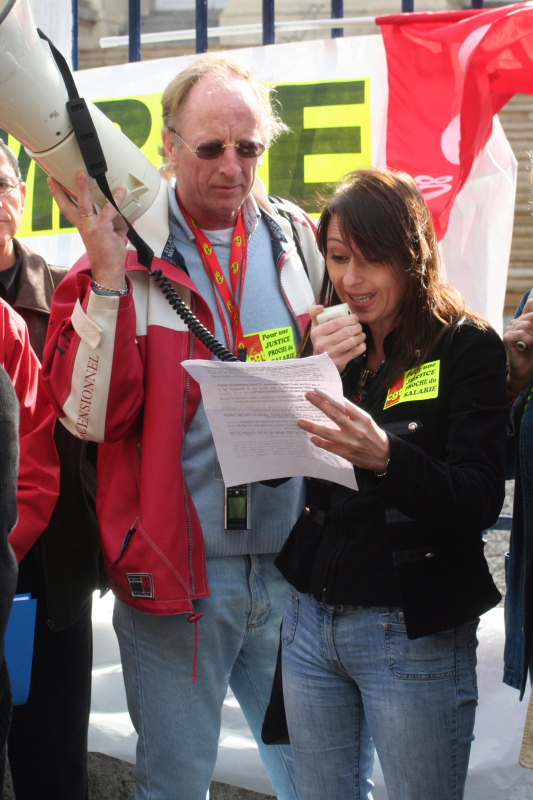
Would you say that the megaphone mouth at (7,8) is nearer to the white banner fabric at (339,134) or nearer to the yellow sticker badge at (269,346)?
the yellow sticker badge at (269,346)

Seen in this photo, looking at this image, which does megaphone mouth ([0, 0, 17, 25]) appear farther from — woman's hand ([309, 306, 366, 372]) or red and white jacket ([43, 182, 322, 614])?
woman's hand ([309, 306, 366, 372])

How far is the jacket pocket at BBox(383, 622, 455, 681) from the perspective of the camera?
1.53 meters

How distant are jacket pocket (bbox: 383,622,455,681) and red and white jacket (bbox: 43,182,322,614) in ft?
1.89

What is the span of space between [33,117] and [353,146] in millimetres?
1785

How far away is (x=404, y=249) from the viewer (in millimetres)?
1654

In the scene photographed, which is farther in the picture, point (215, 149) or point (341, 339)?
point (215, 149)

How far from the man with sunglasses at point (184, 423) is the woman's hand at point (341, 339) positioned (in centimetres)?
43

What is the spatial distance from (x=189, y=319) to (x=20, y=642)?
0.81m

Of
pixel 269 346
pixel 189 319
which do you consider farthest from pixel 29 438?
pixel 269 346

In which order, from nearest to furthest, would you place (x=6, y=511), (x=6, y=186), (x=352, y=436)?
1. (x=6, y=511)
2. (x=352, y=436)
3. (x=6, y=186)

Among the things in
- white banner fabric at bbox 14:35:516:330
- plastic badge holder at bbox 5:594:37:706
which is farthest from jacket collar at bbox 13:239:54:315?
white banner fabric at bbox 14:35:516:330

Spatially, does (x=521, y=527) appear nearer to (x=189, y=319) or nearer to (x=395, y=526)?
(x=395, y=526)

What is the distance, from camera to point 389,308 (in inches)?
67.1

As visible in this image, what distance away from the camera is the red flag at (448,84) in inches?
119
